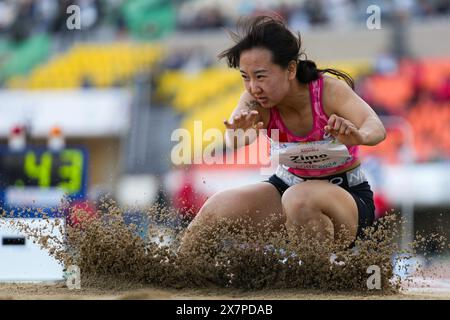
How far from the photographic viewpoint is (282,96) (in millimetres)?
4457

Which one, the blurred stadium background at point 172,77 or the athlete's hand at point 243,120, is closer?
the athlete's hand at point 243,120

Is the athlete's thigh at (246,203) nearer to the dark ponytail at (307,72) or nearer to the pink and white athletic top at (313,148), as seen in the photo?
the pink and white athletic top at (313,148)

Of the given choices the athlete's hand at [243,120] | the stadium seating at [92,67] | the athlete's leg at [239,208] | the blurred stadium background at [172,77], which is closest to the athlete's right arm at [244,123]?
the athlete's hand at [243,120]

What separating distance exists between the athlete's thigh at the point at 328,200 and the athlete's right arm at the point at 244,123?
381mm

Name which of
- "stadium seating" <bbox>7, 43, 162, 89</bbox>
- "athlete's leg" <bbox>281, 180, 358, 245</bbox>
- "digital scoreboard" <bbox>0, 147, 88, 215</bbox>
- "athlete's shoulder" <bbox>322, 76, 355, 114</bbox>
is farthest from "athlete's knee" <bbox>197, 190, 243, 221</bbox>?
"stadium seating" <bbox>7, 43, 162, 89</bbox>

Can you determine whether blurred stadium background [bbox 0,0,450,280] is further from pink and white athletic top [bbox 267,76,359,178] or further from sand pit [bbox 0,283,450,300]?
sand pit [bbox 0,283,450,300]

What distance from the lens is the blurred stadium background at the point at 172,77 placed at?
13.0 m

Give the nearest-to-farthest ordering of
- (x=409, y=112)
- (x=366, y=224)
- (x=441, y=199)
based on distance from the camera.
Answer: (x=366, y=224) < (x=441, y=199) < (x=409, y=112)

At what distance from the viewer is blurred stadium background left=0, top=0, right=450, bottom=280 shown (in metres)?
13.0
